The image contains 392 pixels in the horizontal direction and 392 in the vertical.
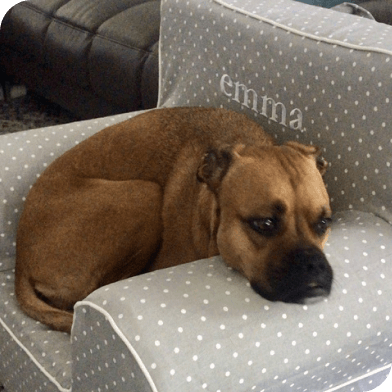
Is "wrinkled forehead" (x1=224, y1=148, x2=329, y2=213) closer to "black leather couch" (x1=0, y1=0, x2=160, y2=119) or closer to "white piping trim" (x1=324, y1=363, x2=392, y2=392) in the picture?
"white piping trim" (x1=324, y1=363, x2=392, y2=392)

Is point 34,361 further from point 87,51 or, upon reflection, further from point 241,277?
point 87,51

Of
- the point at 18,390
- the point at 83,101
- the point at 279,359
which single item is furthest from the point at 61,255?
the point at 83,101

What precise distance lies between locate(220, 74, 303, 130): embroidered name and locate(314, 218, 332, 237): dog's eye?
34cm

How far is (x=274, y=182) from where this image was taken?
119 centimetres

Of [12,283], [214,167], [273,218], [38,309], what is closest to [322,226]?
[273,218]

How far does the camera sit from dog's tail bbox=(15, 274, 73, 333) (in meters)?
1.37

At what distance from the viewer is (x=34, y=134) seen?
67.9 inches

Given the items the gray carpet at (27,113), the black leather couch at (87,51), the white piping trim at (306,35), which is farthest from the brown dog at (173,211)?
the gray carpet at (27,113)

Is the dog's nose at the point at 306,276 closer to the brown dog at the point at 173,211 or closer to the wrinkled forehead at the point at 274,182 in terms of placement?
the brown dog at the point at 173,211

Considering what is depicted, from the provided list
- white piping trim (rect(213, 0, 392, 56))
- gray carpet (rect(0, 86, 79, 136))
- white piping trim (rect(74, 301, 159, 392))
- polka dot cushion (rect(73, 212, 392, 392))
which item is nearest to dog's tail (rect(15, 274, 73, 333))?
polka dot cushion (rect(73, 212, 392, 392))

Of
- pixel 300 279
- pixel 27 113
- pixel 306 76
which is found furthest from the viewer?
pixel 27 113

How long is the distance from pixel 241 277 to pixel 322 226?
0.66 ft

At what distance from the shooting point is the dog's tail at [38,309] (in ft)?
4.50

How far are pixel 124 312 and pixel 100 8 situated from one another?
7.06 ft
